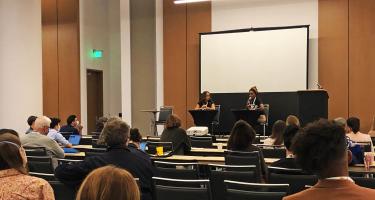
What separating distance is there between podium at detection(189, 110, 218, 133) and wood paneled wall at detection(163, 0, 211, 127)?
2.35m

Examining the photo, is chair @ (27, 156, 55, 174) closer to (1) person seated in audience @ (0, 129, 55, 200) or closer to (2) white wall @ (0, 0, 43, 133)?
(1) person seated in audience @ (0, 129, 55, 200)

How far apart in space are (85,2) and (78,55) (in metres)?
1.68

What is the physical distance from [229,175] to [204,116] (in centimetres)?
676

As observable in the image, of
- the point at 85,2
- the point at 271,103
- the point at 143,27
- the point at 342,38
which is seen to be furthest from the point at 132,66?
the point at 342,38

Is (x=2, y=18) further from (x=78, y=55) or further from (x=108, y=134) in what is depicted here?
(x=108, y=134)

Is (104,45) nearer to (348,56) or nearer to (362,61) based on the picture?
(348,56)

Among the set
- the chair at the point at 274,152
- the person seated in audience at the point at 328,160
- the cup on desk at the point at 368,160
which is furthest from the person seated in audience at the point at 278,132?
the person seated in audience at the point at 328,160

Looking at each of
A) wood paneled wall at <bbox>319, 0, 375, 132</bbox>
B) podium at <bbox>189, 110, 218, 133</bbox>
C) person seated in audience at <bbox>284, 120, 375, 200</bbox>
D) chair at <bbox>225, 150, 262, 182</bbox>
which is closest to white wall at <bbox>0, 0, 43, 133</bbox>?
podium at <bbox>189, 110, 218, 133</bbox>

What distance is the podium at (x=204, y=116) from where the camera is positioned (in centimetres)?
1072

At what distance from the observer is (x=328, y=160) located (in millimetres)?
1587

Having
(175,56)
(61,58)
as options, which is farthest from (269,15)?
(61,58)

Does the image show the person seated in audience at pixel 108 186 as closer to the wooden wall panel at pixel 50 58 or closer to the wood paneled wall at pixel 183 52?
the wood paneled wall at pixel 183 52

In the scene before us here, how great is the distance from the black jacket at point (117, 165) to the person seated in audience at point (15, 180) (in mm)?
652

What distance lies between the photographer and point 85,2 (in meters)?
14.1
